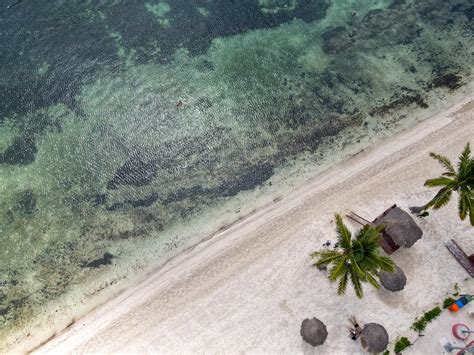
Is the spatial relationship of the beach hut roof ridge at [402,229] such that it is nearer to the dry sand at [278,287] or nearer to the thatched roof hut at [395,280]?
the dry sand at [278,287]

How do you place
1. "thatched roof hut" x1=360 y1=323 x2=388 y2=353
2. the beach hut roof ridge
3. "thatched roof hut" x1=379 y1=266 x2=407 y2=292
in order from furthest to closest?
1. the beach hut roof ridge
2. "thatched roof hut" x1=379 y1=266 x2=407 y2=292
3. "thatched roof hut" x1=360 y1=323 x2=388 y2=353

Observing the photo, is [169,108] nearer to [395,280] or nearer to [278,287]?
[278,287]

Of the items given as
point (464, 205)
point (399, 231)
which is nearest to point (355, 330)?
point (399, 231)

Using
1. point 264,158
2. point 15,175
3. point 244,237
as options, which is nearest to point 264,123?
point 264,158

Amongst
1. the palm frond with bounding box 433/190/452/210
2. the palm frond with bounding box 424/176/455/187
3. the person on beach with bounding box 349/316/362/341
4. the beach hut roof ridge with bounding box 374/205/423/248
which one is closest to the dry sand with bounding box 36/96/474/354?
the person on beach with bounding box 349/316/362/341

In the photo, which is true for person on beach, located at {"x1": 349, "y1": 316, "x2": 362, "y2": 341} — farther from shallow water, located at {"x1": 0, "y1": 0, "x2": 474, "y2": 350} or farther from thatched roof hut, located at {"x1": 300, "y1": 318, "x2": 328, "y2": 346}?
shallow water, located at {"x1": 0, "y1": 0, "x2": 474, "y2": 350}

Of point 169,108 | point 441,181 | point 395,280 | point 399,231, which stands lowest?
point 395,280

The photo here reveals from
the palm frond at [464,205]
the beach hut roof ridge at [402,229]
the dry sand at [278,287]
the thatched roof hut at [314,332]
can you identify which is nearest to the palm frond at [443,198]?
the palm frond at [464,205]
